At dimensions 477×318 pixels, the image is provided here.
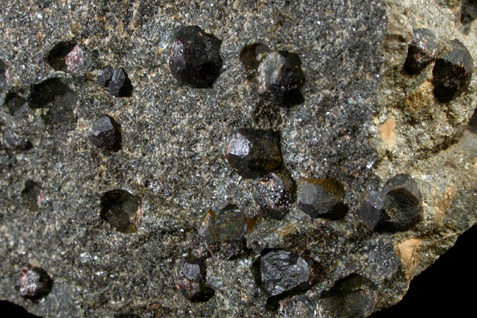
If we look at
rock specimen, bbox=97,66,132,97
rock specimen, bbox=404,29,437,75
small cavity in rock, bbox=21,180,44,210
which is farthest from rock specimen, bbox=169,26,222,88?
small cavity in rock, bbox=21,180,44,210

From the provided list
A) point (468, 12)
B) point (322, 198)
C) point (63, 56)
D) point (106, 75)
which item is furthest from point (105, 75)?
point (468, 12)

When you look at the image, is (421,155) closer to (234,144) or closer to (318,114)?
(318,114)

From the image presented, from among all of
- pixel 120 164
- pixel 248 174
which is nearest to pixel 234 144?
pixel 248 174

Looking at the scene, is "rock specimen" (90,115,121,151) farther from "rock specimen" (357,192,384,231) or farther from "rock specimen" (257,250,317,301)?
"rock specimen" (357,192,384,231)

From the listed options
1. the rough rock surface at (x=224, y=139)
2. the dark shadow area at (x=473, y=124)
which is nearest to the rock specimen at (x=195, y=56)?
the rough rock surface at (x=224, y=139)

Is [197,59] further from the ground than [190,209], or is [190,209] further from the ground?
[197,59]

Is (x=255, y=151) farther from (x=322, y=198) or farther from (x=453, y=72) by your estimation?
(x=453, y=72)

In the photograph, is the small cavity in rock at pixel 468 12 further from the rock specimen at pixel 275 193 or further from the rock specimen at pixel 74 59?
the rock specimen at pixel 74 59
